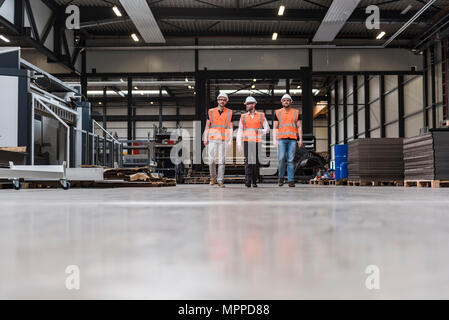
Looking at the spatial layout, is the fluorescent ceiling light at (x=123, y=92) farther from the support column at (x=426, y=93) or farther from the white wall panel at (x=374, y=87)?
the support column at (x=426, y=93)

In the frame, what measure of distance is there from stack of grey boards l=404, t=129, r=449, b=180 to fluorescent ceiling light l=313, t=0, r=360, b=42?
16.7 feet

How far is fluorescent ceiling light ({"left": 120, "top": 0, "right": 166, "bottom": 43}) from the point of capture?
1026cm

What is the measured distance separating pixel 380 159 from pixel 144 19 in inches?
313

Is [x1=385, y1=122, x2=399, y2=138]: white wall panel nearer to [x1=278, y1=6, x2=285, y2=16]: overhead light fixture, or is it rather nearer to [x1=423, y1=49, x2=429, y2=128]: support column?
[x1=423, y1=49, x2=429, y2=128]: support column

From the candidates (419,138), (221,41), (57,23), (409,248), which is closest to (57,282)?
(409,248)

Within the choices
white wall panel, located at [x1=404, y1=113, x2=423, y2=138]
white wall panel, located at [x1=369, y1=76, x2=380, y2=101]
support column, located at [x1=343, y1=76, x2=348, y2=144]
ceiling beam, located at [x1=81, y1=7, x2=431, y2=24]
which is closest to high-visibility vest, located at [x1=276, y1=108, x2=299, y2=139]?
ceiling beam, located at [x1=81, y1=7, x2=431, y2=24]

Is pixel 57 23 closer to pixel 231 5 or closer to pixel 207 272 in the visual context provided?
pixel 231 5

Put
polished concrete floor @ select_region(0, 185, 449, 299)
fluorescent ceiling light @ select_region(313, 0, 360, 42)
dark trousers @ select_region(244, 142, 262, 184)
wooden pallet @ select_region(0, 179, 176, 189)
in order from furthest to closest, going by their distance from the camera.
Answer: fluorescent ceiling light @ select_region(313, 0, 360, 42) < dark trousers @ select_region(244, 142, 262, 184) < wooden pallet @ select_region(0, 179, 176, 189) < polished concrete floor @ select_region(0, 185, 449, 299)

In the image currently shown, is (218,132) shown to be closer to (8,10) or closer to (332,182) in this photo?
(332,182)

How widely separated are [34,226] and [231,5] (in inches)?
470

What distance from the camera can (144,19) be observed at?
450 inches

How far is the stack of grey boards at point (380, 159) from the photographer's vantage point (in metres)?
8.37

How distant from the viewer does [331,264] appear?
2.08ft

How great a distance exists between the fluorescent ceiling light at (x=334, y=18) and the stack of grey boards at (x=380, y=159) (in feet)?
14.3
